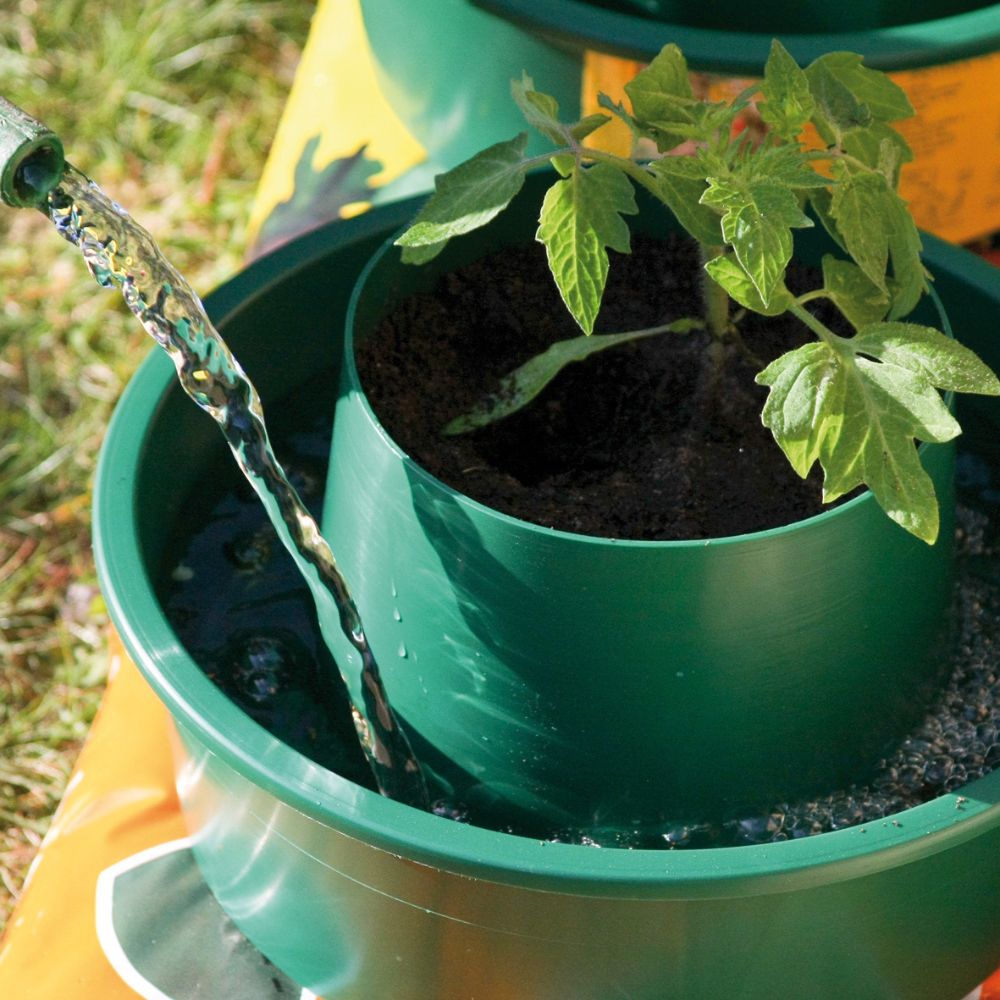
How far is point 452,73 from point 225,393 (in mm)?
754

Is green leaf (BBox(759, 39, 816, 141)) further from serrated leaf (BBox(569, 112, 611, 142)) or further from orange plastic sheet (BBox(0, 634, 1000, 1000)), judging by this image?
orange plastic sheet (BBox(0, 634, 1000, 1000))

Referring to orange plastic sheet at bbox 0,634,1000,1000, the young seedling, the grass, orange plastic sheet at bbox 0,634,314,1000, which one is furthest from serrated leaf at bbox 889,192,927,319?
the grass

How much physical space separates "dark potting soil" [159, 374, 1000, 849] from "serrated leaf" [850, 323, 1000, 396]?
0.31m

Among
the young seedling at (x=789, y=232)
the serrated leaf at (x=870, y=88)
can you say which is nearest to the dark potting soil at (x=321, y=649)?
the young seedling at (x=789, y=232)

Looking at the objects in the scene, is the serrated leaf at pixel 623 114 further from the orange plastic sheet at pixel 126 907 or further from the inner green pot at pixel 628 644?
the orange plastic sheet at pixel 126 907

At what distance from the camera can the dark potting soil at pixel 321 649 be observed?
3.37 feet

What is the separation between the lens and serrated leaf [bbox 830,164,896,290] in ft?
3.01

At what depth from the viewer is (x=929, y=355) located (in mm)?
884

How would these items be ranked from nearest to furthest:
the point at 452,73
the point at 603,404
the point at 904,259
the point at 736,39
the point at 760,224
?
the point at 760,224 → the point at 904,259 → the point at 603,404 → the point at 736,39 → the point at 452,73

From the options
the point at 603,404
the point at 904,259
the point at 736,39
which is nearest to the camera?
the point at 904,259

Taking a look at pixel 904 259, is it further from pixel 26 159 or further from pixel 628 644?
pixel 26 159

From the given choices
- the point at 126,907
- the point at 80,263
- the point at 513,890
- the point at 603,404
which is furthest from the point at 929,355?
the point at 80,263

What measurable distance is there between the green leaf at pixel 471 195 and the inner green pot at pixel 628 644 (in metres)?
0.13

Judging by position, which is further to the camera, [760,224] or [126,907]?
[126,907]
